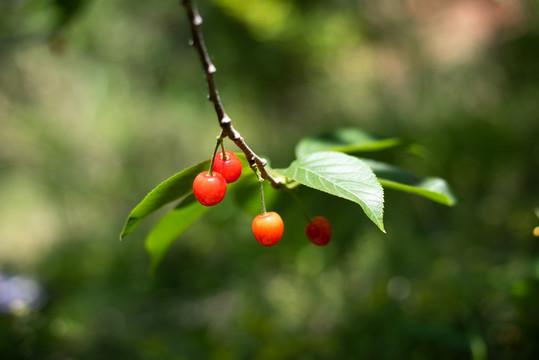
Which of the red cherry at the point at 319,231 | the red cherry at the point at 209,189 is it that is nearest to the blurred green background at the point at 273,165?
the red cherry at the point at 319,231

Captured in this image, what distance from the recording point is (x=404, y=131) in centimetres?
240

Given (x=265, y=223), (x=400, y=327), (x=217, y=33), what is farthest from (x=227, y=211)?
(x=265, y=223)

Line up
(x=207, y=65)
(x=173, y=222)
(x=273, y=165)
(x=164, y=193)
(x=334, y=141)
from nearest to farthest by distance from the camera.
Answer: 1. (x=207, y=65)
2. (x=164, y=193)
3. (x=173, y=222)
4. (x=334, y=141)
5. (x=273, y=165)

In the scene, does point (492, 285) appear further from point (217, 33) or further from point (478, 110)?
point (217, 33)

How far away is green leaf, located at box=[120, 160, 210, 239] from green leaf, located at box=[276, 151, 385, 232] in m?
0.12

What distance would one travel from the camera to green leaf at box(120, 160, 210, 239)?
0.52 m

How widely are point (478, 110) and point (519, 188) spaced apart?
641 millimetres

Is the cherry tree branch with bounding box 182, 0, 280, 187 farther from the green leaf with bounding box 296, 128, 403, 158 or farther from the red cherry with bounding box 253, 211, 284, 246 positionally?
the green leaf with bounding box 296, 128, 403, 158

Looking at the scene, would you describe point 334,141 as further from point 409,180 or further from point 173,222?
point 173,222

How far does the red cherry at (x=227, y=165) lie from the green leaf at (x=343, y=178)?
0.21ft

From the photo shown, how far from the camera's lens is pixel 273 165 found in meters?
2.60

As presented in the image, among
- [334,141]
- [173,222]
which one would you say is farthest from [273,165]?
[173,222]

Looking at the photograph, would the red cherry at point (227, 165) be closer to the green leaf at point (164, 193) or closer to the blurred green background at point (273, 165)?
the green leaf at point (164, 193)

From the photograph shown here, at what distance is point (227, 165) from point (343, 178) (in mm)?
147
